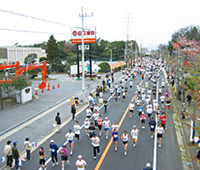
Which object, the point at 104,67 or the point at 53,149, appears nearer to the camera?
the point at 53,149

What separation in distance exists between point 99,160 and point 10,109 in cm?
1361

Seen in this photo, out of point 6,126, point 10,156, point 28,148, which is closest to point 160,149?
point 28,148

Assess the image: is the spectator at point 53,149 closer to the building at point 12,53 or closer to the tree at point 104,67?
the tree at point 104,67

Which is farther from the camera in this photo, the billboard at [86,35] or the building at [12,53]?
the building at [12,53]

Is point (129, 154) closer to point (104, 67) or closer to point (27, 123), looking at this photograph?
point (27, 123)

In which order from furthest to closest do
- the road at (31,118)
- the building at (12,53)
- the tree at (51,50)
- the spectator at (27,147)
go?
the building at (12,53) → the tree at (51,50) → the road at (31,118) → the spectator at (27,147)

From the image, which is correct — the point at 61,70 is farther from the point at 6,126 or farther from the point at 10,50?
the point at 6,126

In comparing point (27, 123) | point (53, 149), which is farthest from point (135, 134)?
point (27, 123)

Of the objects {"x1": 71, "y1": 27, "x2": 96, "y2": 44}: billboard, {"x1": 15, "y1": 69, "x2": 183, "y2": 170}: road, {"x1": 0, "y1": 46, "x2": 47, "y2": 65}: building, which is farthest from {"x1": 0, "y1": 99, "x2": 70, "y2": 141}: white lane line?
{"x1": 0, "y1": 46, "x2": 47, "y2": 65}: building

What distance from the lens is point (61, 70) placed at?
60.2 metres

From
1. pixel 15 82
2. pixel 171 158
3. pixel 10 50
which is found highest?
pixel 10 50

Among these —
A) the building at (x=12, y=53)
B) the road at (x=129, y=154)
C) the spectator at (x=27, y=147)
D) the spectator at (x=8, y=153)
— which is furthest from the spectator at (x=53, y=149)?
the building at (x=12, y=53)

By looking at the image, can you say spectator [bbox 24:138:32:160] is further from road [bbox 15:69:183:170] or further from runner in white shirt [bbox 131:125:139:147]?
A: runner in white shirt [bbox 131:125:139:147]

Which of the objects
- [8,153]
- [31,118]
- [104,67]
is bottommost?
[31,118]
